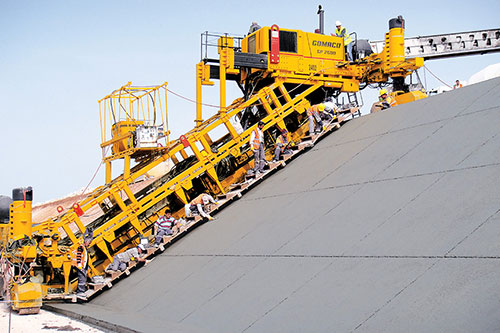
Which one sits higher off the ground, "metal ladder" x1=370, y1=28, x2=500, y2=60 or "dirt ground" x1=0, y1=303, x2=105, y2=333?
"metal ladder" x1=370, y1=28, x2=500, y2=60

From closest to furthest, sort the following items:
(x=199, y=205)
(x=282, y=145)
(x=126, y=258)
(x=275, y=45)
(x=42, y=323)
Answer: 1. (x=42, y=323)
2. (x=126, y=258)
3. (x=199, y=205)
4. (x=282, y=145)
5. (x=275, y=45)

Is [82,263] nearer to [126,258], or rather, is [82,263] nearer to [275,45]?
[126,258]

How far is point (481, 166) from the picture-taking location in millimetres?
8438

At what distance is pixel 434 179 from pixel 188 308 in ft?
14.0

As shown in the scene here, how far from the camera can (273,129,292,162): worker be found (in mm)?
14996

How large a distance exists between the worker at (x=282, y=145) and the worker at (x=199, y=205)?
7.19 feet

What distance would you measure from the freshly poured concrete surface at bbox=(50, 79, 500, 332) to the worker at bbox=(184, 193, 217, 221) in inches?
19.4

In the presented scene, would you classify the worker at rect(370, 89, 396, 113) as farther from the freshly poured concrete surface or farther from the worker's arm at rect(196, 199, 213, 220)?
the worker's arm at rect(196, 199, 213, 220)

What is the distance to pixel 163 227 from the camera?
13461 millimetres

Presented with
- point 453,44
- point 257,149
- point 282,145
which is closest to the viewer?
point 257,149

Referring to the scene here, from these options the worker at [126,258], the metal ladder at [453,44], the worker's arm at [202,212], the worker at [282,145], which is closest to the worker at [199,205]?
the worker's arm at [202,212]

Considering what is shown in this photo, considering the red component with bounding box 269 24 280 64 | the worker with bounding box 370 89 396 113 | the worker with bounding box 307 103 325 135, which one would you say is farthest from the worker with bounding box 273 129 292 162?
the worker with bounding box 370 89 396 113

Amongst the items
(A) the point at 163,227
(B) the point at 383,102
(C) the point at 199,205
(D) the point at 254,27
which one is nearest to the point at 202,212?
(C) the point at 199,205

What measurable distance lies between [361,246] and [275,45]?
10.00 metres
